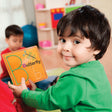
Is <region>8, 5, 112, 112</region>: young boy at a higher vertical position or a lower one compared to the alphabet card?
higher

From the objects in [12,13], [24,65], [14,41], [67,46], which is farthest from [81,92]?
[12,13]

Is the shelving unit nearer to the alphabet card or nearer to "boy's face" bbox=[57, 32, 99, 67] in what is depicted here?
the alphabet card

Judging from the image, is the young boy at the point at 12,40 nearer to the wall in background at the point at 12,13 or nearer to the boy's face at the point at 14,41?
the boy's face at the point at 14,41

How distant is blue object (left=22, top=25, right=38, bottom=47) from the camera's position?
2730 millimetres

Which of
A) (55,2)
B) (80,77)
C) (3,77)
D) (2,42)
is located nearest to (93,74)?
(80,77)

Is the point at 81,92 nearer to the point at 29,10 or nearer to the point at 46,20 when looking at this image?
the point at 46,20

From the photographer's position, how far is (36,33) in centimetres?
292

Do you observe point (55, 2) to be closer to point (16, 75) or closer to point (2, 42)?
point (2, 42)

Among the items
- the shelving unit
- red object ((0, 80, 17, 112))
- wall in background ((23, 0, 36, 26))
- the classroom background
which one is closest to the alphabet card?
red object ((0, 80, 17, 112))

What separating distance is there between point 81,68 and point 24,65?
0.59 m

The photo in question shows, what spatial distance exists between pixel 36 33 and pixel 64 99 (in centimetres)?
242

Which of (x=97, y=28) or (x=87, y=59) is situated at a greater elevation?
(x=97, y=28)

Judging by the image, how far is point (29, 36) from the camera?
9.05 ft

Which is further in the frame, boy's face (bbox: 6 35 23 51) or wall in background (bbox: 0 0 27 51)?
wall in background (bbox: 0 0 27 51)
